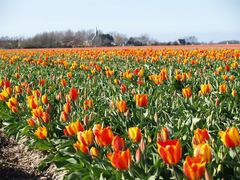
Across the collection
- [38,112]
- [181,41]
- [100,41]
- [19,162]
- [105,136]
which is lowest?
[181,41]

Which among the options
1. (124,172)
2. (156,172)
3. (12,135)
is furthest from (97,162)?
(12,135)

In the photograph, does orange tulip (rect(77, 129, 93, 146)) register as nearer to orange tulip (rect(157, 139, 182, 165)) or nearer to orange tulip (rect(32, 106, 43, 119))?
orange tulip (rect(157, 139, 182, 165))

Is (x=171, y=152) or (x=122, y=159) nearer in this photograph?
(x=171, y=152)

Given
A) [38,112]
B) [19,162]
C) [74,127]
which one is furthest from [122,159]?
[19,162]

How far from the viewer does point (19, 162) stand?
17.5 ft

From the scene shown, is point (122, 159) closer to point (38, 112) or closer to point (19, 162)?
point (38, 112)

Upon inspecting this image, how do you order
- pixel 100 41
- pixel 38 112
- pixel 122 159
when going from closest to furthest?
pixel 122 159
pixel 38 112
pixel 100 41

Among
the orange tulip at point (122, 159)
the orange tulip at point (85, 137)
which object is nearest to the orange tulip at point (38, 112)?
the orange tulip at point (85, 137)

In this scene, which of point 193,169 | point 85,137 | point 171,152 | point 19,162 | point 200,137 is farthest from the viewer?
point 19,162

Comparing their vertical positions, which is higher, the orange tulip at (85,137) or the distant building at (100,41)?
the orange tulip at (85,137)

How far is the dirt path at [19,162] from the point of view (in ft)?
15.5

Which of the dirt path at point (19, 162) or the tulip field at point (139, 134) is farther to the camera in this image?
the dirt path at point (19, 162)

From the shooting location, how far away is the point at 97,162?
3.39m

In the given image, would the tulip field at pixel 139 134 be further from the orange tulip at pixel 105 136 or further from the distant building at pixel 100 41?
the distant building at pixel 100 41
